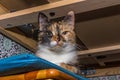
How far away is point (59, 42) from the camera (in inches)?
36.1

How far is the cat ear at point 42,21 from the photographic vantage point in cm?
96

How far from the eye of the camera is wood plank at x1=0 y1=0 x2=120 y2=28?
0.93m

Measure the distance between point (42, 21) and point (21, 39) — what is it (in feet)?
0.91

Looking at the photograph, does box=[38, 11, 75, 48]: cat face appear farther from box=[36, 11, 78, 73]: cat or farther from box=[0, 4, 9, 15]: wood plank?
box=[0, 4, 9, 15]: wood plank

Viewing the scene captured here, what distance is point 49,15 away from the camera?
3.39 feet

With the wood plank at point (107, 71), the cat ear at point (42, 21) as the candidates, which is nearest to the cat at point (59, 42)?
the cat ear at point (42, 21)

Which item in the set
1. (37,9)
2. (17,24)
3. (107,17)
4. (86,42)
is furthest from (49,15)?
(86,42)

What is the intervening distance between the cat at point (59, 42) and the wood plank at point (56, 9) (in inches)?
1.3

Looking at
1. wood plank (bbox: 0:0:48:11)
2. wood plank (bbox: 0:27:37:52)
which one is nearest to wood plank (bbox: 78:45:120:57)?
wood plank (bbox: 0:27:37:52)

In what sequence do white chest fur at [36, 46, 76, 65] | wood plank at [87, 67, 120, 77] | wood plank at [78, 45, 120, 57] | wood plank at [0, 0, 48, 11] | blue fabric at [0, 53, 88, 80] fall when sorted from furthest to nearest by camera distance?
wood plank at [87, 67, 120, 77], wood plank at [78, 45, 120, 57], wood plank at [0, 0, 48, 11], white chest fur at [36, 46, 76, 65], blue fabric at [0, 53, 88, 80]

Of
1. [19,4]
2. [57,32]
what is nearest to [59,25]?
[57,32]

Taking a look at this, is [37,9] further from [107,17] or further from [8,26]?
[107,17]

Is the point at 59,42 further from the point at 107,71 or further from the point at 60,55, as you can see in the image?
the point at 107,71

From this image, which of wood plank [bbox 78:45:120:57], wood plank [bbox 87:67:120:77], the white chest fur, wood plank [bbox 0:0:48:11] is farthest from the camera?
wood plank [bbox 87:67:120:77]
